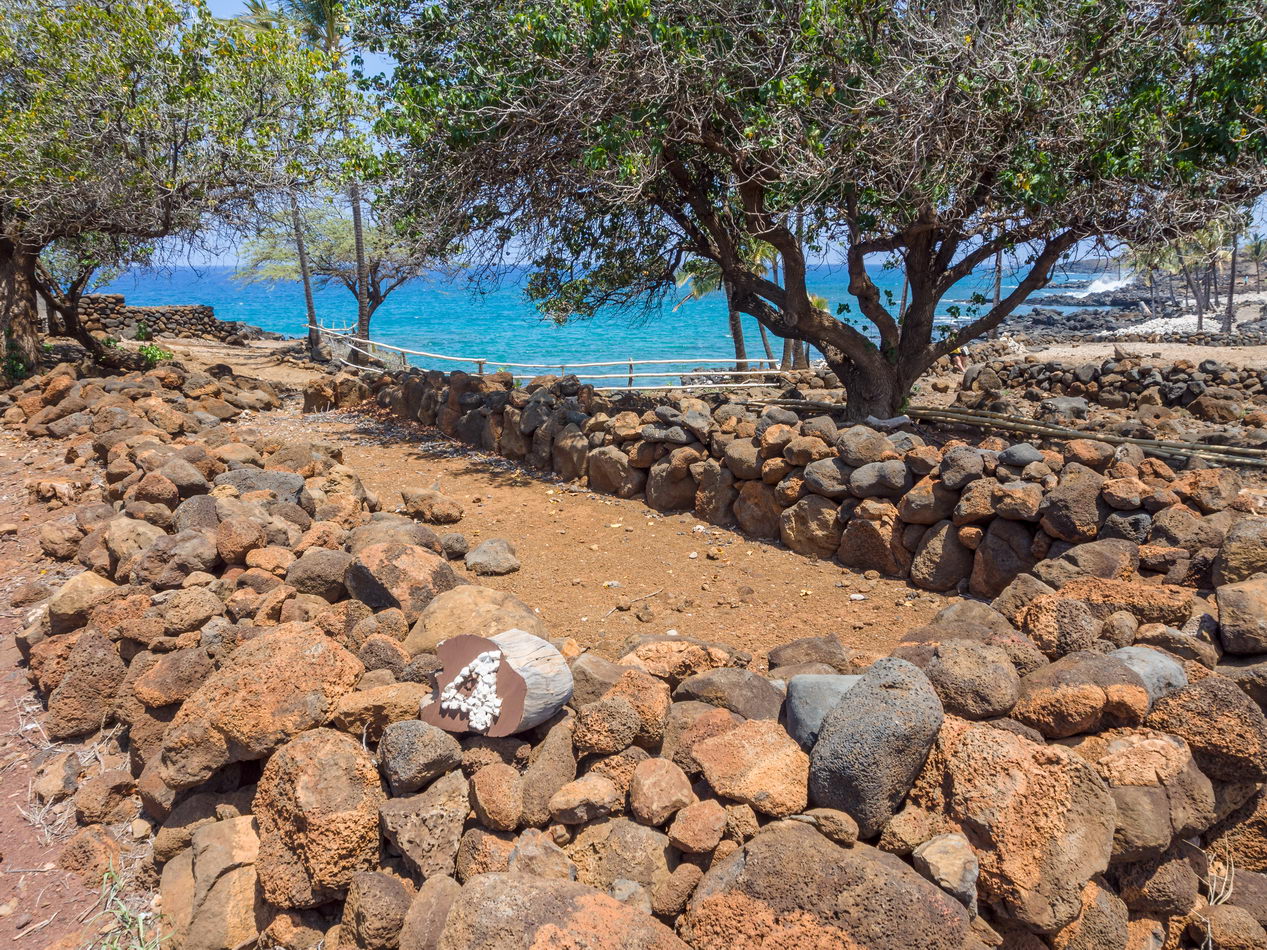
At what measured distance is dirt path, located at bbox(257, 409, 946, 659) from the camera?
5.19m

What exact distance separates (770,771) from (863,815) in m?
0.31

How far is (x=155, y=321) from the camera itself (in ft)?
79.3

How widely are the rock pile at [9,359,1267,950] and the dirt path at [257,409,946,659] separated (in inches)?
52.3

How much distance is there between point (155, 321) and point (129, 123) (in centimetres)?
1584

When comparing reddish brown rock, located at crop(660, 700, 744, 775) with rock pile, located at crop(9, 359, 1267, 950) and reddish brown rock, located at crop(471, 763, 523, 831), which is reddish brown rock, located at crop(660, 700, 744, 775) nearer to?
rock pile, located at crop(9, 359, 1267, 950)

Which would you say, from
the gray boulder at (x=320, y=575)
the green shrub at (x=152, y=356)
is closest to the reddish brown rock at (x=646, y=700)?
the gray boulder at (x=320, y=575)

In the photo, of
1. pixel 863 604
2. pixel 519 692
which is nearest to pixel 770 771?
pixel 519 692

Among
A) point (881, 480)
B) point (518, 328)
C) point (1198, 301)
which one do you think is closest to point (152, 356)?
point (881, 480)

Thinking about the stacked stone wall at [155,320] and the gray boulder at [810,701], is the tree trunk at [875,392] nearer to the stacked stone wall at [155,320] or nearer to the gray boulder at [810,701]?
the gray boulder at [810,701]

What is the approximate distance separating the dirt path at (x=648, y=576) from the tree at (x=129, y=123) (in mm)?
5900

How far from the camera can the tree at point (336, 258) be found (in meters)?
22.0

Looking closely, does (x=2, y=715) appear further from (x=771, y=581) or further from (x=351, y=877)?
(x=771, y=581)

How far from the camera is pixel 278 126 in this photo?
39.0 feet

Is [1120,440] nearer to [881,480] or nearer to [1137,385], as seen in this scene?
[881,480]
